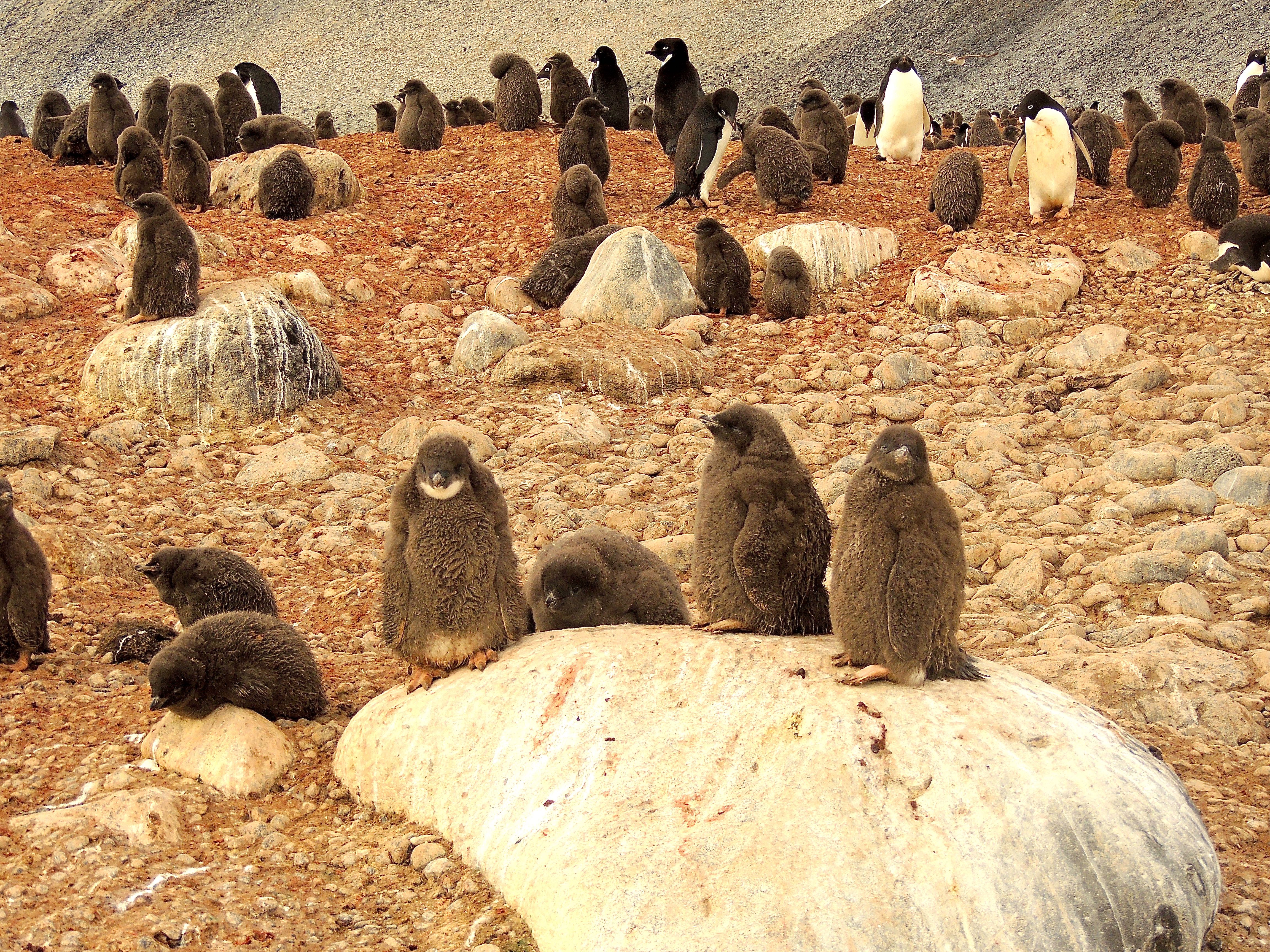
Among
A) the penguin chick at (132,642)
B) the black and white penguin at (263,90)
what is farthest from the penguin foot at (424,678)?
the black and white penguin at (263,90)

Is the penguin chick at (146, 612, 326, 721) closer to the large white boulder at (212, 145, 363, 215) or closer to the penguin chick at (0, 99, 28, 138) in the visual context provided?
the large white boulder at (212, 145, 363, 215)

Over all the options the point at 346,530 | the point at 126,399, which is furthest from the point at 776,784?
the point at 126,399

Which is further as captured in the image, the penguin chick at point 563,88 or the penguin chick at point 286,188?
the penguin chick at point 563,88

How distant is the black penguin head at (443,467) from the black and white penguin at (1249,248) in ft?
29.7

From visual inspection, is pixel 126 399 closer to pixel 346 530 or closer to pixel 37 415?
pixel 37 415

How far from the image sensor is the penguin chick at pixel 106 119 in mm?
15430

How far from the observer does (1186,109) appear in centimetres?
1805

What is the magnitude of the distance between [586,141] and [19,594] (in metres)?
10.1

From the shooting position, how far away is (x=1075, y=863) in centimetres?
372

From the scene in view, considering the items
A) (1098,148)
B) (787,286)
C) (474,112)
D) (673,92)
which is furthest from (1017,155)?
(474,112)

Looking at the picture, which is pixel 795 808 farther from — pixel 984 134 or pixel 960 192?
pixel 984 134

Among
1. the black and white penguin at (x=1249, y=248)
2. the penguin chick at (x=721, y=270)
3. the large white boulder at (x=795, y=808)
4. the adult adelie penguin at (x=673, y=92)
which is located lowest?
the large white boulder at (x=795, y=808)

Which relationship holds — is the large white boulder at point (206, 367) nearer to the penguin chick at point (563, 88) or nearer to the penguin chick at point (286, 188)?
the penguin chick at point (286, 188)

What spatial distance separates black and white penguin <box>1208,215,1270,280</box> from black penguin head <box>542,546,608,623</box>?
26.8 ft
